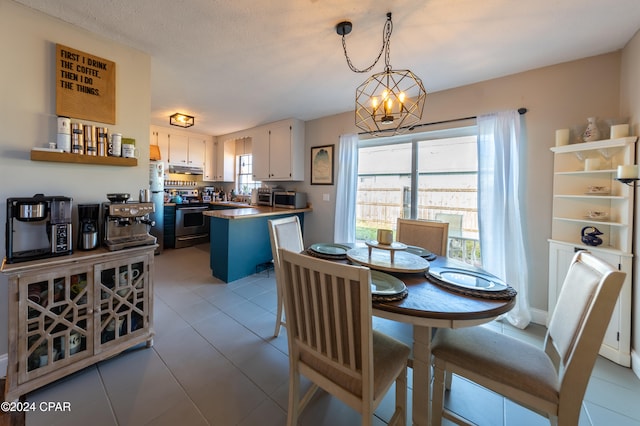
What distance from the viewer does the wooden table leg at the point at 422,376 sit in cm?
118

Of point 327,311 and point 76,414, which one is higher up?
point 327,311

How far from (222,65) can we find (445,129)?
8.01 feet

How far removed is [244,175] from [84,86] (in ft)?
12.5

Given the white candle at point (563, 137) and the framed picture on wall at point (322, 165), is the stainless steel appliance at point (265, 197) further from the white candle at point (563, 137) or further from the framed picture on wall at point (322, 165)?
the white candle at point (563, 137)

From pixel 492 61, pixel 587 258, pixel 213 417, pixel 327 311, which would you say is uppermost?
pixel 492 61

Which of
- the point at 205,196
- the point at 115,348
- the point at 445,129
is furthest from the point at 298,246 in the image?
the point at 205,196

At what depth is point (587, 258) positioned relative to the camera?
1.12 m

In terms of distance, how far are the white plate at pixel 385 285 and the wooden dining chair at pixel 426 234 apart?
94 centimetres

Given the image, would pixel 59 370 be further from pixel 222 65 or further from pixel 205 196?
pixel 205 196

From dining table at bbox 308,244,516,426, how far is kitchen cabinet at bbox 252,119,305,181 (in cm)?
303

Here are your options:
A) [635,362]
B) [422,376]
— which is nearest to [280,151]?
[422,376]

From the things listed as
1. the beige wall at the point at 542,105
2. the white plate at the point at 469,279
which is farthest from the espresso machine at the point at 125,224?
the beige wall at the point at 542,105

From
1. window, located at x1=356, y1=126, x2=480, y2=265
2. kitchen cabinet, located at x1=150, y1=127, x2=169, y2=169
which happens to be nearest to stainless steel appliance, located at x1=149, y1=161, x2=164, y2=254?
kitchen cabinet, located at x1=150, y1=127, x2=169, y2=169

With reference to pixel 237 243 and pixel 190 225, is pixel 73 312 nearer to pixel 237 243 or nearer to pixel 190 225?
pixel 237 243
